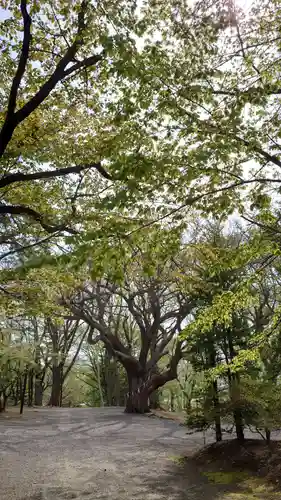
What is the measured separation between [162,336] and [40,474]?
1537 centimetres

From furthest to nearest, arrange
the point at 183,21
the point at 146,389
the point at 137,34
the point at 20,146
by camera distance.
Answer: the point at 146,389
the point at 20,146
the point at 183,21
the point at 137,34

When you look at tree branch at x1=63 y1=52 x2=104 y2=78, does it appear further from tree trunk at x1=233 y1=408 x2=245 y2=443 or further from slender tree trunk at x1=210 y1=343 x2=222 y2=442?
tree trunk at x1=233 y1=408 x2=245 y2=443

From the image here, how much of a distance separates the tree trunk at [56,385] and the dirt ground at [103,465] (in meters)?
14.6

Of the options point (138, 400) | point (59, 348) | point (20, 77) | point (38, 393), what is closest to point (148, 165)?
point (20, 77)

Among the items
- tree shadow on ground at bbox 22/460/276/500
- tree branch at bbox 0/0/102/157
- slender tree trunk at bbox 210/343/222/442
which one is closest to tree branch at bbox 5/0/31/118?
tree branch at bbox 0/0/102/157

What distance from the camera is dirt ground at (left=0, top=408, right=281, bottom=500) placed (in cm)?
692

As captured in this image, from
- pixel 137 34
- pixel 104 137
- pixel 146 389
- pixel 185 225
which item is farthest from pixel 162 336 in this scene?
pixel 137 34

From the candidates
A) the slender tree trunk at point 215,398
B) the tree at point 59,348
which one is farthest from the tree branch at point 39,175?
the tree at point 59,348

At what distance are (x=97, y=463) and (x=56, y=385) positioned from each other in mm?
23625

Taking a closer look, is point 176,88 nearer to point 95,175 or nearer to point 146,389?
point 95,175

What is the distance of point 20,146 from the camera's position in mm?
7504

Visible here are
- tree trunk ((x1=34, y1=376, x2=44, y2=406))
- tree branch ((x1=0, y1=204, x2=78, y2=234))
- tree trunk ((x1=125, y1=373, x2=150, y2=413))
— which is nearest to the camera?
tree branch ((x1=0, y1=204, x2=78, y2=234))

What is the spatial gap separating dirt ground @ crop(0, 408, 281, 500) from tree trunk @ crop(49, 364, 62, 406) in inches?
574

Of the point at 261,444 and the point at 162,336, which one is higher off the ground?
the point at 162,336
